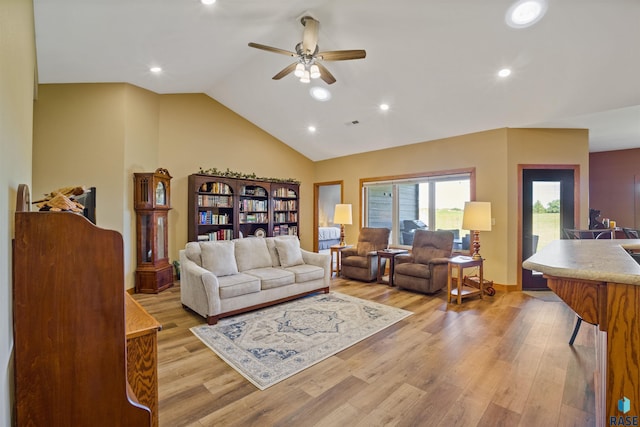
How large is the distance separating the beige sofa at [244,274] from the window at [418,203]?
2.31 m

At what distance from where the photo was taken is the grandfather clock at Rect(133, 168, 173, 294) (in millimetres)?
4449

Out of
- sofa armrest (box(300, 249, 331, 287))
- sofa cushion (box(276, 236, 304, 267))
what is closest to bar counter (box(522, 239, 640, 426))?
sofa armrest (box(300, 249, 331, 287))

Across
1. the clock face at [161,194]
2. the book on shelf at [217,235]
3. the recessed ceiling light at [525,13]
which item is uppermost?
the recessed ceiling light at [525,13]

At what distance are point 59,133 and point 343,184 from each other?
505 centimetres

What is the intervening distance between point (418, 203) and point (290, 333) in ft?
12.8

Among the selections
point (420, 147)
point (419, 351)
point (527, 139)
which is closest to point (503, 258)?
point (527, 139)

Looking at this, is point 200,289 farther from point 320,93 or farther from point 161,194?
point 320,93

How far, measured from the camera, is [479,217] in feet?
13.9

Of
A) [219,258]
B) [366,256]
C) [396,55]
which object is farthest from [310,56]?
[366,256]

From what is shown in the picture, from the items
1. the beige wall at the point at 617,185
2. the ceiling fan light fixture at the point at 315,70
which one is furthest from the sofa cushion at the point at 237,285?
the beige wall at the point at 617,185

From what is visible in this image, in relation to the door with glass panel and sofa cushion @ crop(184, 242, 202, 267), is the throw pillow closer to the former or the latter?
the door with glass panel

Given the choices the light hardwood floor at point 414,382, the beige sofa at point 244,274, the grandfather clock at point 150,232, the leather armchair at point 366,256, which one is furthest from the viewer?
the leather armchair at point 366,256

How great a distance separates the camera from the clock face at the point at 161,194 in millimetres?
4629

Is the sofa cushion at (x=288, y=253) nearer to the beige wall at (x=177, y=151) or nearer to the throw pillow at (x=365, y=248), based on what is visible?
the throw pillow at (x=365, y=248)
